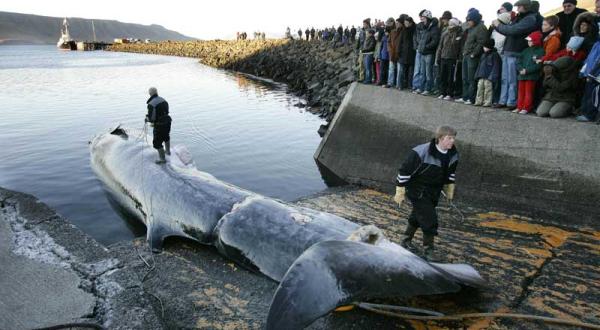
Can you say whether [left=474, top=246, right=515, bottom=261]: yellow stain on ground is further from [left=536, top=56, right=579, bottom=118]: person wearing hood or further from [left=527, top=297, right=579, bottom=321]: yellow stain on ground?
[left=536, top=56, right=579, bottom=118]: person wearing hood

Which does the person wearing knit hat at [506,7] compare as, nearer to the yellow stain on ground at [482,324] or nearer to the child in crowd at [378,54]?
the child in crowd at [378,54]

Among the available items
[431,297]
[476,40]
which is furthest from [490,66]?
[431,297]

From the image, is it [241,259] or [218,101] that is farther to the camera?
[218,101]

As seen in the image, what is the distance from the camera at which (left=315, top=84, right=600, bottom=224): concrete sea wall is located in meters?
7.98

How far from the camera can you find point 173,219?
7723 millimetres

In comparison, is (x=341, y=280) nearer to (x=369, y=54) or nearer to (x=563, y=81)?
(x=563, y=81)

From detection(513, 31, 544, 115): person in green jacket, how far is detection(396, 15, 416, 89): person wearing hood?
387 cm

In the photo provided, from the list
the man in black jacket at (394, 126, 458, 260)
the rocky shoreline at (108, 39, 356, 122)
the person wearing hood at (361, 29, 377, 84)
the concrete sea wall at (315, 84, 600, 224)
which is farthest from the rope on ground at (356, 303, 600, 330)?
the rocky shoreline at (108, 39, 356, 122)

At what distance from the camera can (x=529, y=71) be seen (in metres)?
8.97

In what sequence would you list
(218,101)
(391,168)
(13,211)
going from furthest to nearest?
(218,101)
(391,168)
(13,211)

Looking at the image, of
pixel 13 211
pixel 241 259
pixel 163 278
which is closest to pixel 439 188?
pixel 241 259

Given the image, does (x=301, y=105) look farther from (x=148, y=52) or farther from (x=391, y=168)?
(x=148, y=52)

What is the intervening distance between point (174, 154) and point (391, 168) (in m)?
5.57

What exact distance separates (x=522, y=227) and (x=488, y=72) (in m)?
3.97
